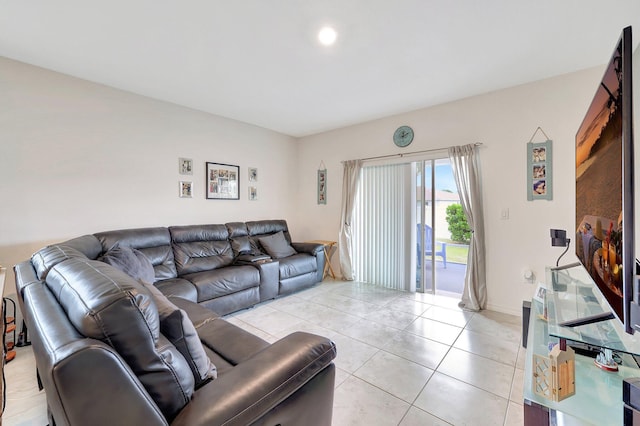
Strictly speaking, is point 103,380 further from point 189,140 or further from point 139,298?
point 189,140

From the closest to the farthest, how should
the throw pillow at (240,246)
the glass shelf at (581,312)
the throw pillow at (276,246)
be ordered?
the glass shelf at (581,312)
the throw pillow at (240,246)
the throw pillow at (276,246)

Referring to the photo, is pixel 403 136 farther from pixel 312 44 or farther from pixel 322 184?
pixel 312 44

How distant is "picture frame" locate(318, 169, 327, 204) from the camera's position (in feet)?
15.2

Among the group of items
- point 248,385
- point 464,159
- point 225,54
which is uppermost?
point 225,54

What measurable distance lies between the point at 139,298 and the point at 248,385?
47cm

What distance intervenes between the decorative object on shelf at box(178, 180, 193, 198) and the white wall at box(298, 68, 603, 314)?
3.00 m

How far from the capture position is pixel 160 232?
3.04 meters

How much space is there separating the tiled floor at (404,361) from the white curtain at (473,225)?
7.4 inches

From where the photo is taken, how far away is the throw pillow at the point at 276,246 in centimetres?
380

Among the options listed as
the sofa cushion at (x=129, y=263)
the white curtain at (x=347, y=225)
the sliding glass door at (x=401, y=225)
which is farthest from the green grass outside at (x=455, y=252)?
the sofa cushion at (x=129, y=263)

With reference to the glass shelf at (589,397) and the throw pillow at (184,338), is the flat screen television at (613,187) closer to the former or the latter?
the glass shelf at (589,397)

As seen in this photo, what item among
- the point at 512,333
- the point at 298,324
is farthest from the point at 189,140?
the point at 512,333

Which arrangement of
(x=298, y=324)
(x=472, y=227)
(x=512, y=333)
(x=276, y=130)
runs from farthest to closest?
1. (x=276, y=130)
2. (x=472, y=227)
3. (x=298, y=324)
4. (x=512, y=333)

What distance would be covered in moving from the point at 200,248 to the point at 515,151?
3815mm
